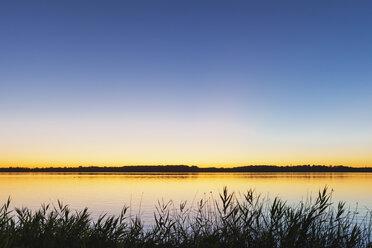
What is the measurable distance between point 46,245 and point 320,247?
7.17m

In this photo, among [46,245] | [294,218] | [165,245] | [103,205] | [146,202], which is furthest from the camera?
[146,202]

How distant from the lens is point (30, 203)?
34094 millimetres

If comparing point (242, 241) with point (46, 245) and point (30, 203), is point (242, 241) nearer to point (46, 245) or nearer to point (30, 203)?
point (46, 245)

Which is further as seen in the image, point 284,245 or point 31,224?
point 284,245

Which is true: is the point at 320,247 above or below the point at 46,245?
below

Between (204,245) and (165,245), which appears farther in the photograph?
(165,245)

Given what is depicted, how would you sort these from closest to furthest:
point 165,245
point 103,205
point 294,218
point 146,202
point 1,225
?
point 1,225 → point 294,218 → point 165,245 → point 103,205 → point 146,202

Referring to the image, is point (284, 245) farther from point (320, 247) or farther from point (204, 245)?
point (204, 245)

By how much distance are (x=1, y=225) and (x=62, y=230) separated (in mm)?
1303

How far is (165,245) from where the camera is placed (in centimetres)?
944

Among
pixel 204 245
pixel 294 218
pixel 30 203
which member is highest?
pixel 294 218

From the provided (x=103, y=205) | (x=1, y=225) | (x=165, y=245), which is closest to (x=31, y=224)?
(x=1, y=225)

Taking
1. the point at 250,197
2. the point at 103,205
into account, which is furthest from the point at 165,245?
the point at 103,205

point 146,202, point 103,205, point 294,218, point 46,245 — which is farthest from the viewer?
point 146,202
